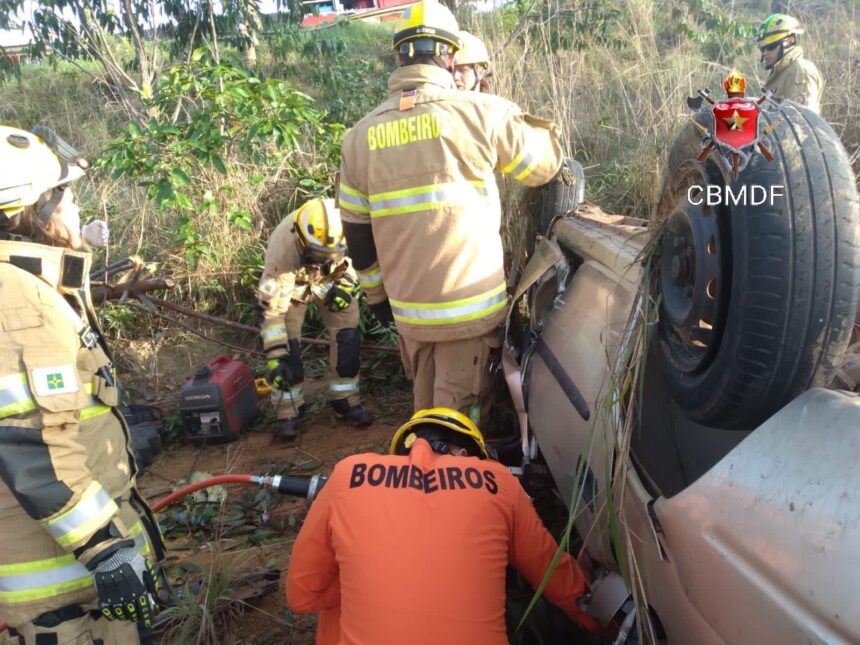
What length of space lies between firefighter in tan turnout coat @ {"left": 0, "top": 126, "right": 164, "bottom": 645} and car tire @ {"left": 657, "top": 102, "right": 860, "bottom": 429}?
1572 millimetres

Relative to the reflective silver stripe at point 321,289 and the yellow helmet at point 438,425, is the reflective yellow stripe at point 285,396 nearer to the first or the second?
the reflective silver stripe at point 321,289

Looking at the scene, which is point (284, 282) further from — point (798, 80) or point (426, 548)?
point (798, 80)

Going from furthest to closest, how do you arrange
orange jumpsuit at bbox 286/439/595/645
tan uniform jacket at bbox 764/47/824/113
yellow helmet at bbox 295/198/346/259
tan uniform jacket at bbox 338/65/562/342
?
tan uniform jacket at bbox 764/47/824/113, yellow helmet at bbox 295/198/346/259, tan uniform jacket at bbox 338/65/562/342, orange jumpsuit at bbox 286/439/595/645

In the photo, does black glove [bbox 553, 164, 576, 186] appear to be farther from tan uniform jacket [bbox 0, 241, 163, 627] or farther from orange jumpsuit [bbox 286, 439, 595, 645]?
tan uniform jacket [bbox 0, 241, 163, 627]

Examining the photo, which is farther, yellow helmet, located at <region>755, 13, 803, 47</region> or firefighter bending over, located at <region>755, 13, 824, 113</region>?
yellow helmet, located at <region>755, 13, 803, 47</region>

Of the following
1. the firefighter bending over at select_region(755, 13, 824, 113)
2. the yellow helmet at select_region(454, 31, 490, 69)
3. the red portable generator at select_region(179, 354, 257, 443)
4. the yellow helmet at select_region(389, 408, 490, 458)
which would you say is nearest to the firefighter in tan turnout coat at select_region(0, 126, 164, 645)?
the yellow helmet at select_region(389, 408, 490, 458)

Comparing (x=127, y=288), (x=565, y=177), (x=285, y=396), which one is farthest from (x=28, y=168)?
(x=127, y=288)

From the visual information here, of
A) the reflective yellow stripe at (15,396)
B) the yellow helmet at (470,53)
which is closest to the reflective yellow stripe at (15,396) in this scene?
the reflective yellow stripe at (15,396)

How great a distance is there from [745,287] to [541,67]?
16.5ft

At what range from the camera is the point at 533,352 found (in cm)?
261

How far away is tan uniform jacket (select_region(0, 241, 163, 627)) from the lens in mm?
1592

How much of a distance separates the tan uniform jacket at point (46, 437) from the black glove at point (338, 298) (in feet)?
8.39

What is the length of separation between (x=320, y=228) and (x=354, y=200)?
4.17ft

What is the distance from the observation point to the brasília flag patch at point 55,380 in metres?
1.60
